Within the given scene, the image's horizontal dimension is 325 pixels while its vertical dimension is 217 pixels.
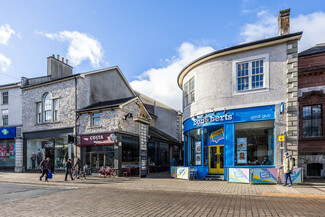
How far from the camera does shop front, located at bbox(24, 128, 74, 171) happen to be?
2192cm

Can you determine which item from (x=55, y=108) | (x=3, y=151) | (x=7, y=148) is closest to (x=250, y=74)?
(x=55, y=108)

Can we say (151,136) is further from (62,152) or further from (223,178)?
(223,178)

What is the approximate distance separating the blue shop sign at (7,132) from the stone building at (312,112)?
26.8 metres

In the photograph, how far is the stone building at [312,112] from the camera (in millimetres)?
16625

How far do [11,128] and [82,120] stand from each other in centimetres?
1014

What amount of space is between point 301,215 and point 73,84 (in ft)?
64.8

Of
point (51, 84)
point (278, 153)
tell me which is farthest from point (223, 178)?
point (51, 84)

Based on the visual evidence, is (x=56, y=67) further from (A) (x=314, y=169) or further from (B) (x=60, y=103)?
(A) (x=314, y=169)

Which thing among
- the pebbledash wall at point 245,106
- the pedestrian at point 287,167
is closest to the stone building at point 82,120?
the pebbledash wall at point 245,106

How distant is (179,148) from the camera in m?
31.2

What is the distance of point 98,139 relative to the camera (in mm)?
19781

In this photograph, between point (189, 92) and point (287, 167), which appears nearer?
point (287, 167)

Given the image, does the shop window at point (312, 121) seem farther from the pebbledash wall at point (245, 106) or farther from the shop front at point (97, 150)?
the shop front at point (97, 150)

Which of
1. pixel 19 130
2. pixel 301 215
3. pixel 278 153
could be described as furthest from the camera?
pixel 19 130
